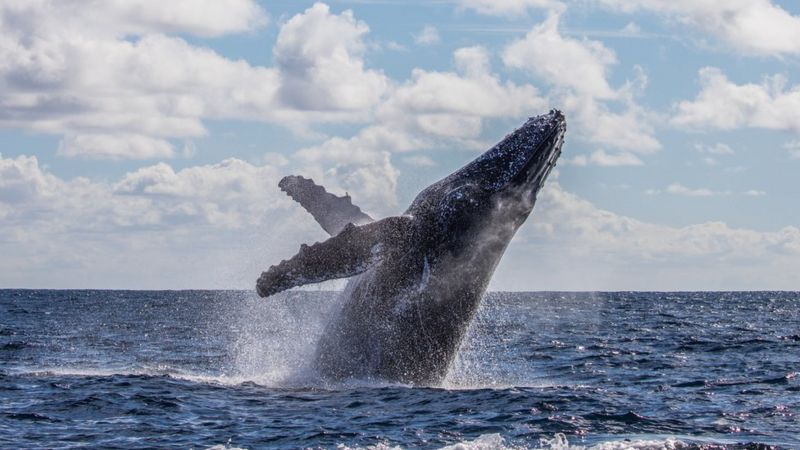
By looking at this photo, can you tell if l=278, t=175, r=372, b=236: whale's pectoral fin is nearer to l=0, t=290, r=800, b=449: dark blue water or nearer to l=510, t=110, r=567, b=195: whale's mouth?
l=0, t=290, r=800, b=449: dark blue water

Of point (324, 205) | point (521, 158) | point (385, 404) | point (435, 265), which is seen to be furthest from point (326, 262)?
point (324, 205)

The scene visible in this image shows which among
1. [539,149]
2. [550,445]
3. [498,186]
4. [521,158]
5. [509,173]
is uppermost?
[539,149]

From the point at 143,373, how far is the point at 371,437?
785 centimetres

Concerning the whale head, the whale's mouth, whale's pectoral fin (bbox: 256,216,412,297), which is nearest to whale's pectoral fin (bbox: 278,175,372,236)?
the whale head

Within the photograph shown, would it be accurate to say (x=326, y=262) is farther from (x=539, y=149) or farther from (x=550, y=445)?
(x=550, y=445)

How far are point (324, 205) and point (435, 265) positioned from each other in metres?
3.22

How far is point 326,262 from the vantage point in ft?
44.0

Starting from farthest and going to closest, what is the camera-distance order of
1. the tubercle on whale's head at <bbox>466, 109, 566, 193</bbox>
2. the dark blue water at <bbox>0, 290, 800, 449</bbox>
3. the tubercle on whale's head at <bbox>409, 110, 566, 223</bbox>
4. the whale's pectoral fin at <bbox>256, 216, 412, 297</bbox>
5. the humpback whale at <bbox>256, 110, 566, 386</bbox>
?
the tubercle on whale's head at <bbox>466, 109, 566, 193</bbox>, the tubercle on whale's head at <bbox>409, 110, 566, 223</bbox>, the humpback whale at <bbox>256, 110, 566, 386</bbox>, the whale's pectoral fin at <bbox>256, 216, 412, 297</bbox>, the dark blue water at <bbox>0, 290, 800, 449</bbox>

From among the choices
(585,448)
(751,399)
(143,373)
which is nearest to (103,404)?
(143,373)

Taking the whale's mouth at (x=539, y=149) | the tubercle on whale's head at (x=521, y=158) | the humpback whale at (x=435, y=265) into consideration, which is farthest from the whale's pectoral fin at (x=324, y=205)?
the whale's mouth at (x=539, y=149)

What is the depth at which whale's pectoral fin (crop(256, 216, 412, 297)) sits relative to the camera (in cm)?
1336

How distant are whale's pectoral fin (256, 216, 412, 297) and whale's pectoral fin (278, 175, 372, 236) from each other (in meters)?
2.74

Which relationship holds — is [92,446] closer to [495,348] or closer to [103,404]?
[103,404]

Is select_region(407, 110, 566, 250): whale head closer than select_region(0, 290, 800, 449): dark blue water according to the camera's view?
No
